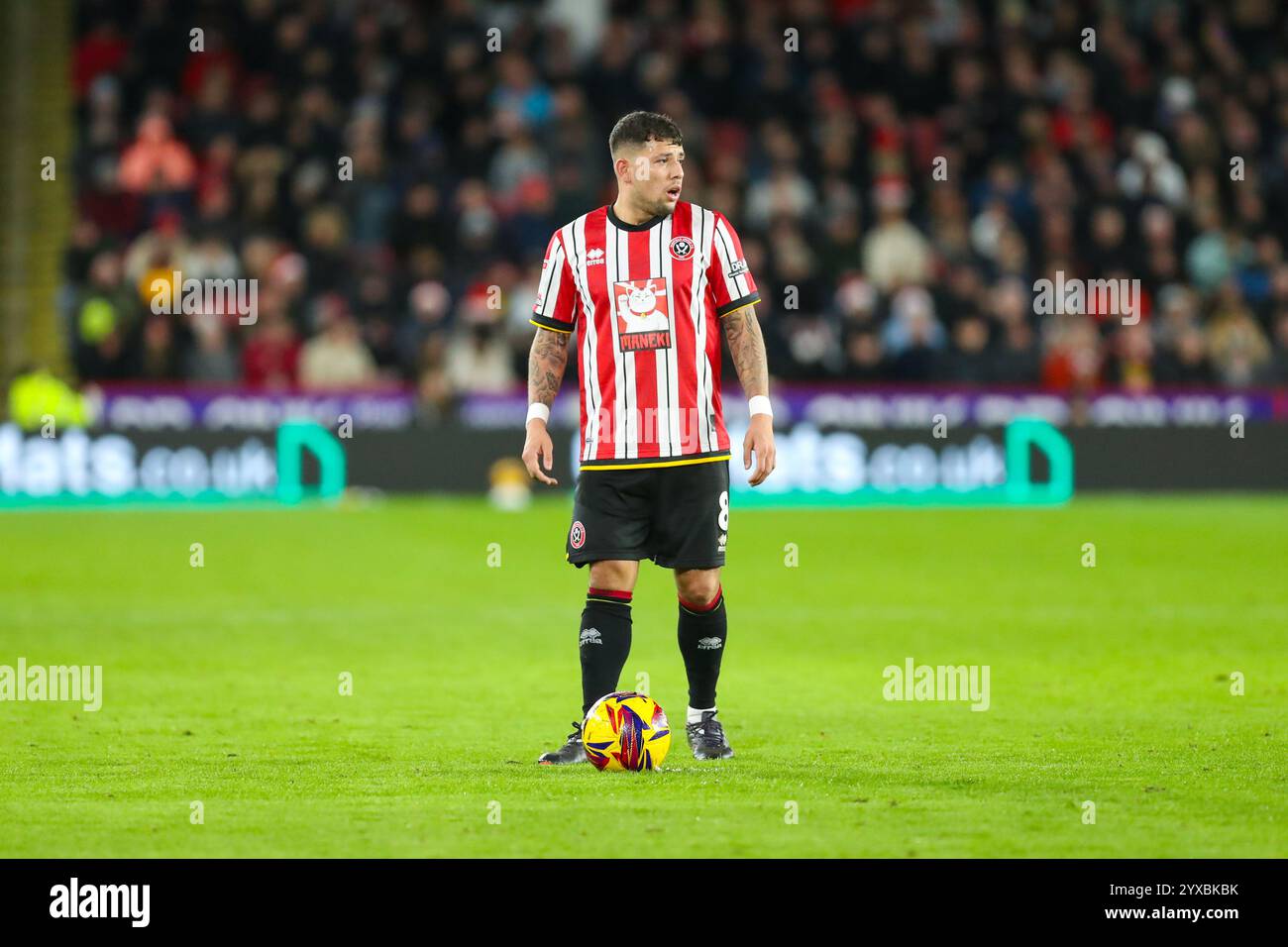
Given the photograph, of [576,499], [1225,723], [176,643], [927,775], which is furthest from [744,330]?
[176,643]

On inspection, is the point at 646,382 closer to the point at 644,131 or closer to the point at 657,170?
the point at 657,170

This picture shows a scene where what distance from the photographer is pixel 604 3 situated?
90.5ft

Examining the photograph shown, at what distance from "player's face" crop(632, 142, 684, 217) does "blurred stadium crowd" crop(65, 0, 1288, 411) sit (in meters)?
15.6

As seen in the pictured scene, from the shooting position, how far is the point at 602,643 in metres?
7.41

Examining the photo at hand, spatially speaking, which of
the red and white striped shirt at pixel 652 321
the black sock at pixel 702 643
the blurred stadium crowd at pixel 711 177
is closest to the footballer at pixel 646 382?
the red and white striped shirt at pixel 652 321

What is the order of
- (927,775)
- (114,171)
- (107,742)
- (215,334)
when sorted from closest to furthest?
(927,775)
(107,742)
(215,334)
(114,171)

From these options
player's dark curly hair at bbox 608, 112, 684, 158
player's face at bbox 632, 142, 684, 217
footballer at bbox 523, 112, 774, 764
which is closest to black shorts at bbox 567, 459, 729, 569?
footballer at bbox 523, 112, 774, 764

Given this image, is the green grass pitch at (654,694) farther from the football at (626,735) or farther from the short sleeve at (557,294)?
the short sleeve at (557,294)

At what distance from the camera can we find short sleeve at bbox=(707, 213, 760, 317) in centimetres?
742

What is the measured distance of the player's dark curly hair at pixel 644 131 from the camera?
7273 mm

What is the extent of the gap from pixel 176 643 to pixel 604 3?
17.8m

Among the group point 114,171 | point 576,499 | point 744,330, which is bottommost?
point 576,499
